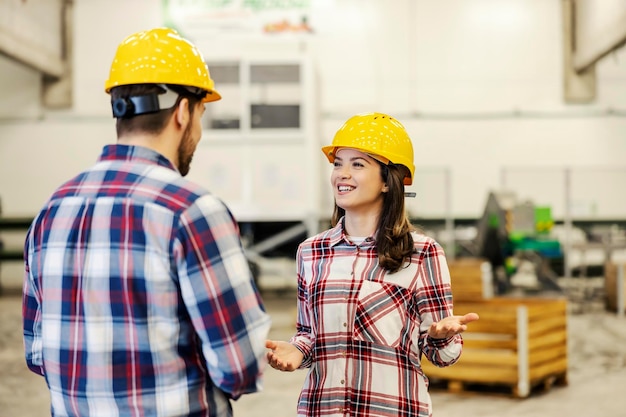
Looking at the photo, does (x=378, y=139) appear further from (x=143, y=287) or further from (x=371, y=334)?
(x=143, y=287)

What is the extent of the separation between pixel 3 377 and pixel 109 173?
6007mm

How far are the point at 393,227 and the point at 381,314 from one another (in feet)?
0.95

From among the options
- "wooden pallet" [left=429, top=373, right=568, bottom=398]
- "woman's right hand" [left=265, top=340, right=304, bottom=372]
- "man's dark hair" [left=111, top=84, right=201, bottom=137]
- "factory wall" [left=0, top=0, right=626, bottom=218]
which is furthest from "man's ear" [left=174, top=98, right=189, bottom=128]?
"factory wall" [left=0, top=0, right=626, bottom=218]

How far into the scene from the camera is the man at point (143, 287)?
1.30m

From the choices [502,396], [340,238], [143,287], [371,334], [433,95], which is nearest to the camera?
[143,287]

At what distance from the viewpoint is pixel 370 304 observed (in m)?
2.06

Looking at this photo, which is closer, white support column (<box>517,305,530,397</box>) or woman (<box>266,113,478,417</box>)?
woman (<box>266,113,478,417</box>)

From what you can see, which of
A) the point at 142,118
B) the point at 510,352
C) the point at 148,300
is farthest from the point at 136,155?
the point at 510,352

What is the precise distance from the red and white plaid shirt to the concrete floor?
3251mm

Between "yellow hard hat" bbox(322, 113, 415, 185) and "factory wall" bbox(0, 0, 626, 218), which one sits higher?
"factory wall" bbox(0, 0, 626, 218)

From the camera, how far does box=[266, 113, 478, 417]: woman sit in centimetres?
200

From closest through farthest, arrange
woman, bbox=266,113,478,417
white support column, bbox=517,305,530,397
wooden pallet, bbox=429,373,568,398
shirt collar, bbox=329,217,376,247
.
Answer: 1. woman, bbox=266,113,478,417
2. shirt collar, bbox=329,217,376,247
3. white support column, bbox=517,305,530,397
4. wooden pallet, bbox=429,373,568,398

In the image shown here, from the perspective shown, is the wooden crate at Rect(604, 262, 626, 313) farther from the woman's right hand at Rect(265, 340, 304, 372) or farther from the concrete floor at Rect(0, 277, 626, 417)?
the woman's right hand at Rect(265, 340, 304, 372)

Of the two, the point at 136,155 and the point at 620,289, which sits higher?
the point at 136,155
